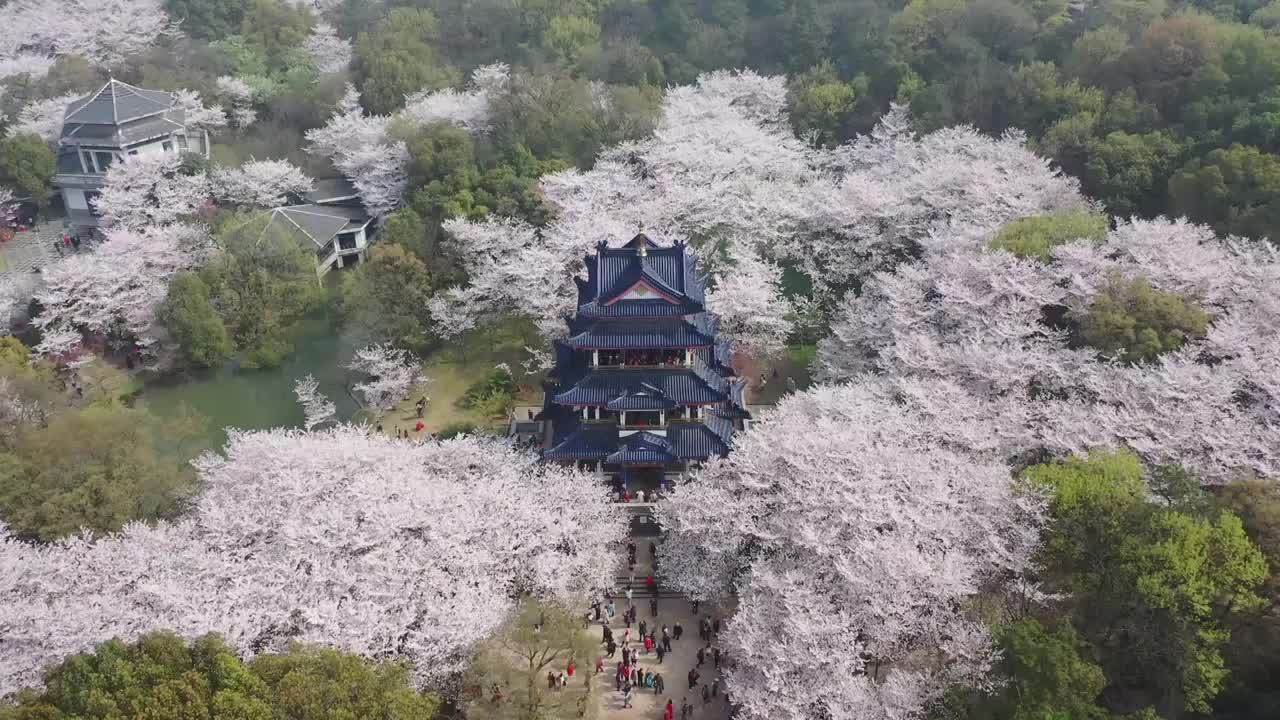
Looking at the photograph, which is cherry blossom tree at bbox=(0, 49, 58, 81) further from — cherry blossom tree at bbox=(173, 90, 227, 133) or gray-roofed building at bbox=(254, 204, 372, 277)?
gray-roofed building at bbox=(254, 204, 372, 277)

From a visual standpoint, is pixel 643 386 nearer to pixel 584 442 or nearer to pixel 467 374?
pixel 584 442

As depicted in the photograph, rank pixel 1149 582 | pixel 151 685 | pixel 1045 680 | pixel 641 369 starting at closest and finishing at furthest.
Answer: pixel 1045 680 → pixel 151 685 → pixel 1149 582 → pixel 641 369

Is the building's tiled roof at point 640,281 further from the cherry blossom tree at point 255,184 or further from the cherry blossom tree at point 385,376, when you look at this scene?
A: the cherry blossom tree at point 255,184

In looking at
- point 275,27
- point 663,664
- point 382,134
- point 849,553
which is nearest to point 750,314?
point 849,553

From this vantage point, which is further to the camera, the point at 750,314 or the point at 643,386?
the point at 750,314

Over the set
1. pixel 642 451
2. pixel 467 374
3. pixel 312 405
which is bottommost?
pixel 467 374

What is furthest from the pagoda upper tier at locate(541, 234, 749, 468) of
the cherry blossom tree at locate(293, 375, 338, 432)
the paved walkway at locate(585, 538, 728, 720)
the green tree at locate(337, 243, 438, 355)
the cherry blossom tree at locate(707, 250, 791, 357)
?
the green tree at locate(337, 243, 438, 355)
